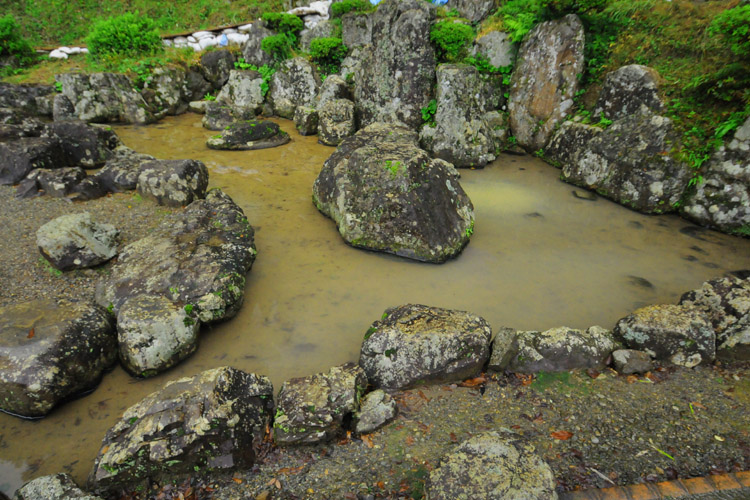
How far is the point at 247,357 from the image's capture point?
4484mm

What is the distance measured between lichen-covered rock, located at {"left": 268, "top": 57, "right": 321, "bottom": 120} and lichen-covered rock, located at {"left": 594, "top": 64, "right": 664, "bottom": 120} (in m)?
8.31

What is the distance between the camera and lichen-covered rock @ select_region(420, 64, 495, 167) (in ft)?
31.9

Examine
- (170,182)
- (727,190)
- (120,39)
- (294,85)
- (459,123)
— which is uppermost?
(120,39)

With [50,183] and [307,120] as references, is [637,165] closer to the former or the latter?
[307,120]

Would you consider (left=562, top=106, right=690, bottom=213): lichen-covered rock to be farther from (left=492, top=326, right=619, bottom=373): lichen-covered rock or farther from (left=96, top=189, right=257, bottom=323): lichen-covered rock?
(left=96, top=189, right=257, bottom=323): lichen-covered rock

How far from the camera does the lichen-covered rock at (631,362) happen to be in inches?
165

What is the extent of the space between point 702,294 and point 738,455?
83.6 inches

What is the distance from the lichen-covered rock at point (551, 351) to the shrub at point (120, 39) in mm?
15801

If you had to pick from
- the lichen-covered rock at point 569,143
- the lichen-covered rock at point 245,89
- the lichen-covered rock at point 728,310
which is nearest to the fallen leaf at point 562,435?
the lichen-covered rock at point 728,310

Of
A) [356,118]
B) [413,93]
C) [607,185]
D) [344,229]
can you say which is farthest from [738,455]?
[356,118]

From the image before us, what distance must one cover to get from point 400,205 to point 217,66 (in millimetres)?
11788

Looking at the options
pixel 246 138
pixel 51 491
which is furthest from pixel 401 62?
pixel 51 491

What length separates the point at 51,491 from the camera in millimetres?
2928

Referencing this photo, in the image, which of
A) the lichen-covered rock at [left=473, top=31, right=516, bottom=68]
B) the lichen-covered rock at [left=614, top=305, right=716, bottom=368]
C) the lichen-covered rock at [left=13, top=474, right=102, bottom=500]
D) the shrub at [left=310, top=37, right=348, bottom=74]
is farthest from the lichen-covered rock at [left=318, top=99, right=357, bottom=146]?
the lichen-covered rock at [left=13, top=474, right=102, bottom=500]
